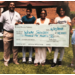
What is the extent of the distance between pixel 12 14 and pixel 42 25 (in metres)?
1.05

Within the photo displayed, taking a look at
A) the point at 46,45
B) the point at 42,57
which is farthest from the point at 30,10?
the point at 42,57

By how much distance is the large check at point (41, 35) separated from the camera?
3.98m

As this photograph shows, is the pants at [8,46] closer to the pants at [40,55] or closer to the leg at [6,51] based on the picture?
the leg at [6,51]

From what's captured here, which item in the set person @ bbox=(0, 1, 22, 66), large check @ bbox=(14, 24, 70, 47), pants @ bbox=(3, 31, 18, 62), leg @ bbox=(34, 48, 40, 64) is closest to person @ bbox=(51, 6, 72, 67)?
large check @ bbox=(14, 24, 70, 47)

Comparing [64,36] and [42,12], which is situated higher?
[42,12]

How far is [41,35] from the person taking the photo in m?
4.02

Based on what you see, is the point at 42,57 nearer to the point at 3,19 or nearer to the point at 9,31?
the point at 9,31

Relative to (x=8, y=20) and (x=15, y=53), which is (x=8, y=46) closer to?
(x=15, y=53)

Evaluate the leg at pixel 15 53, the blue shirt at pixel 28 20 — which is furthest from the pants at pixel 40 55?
the blue shirt at pixel 28 20

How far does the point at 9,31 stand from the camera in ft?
13.2

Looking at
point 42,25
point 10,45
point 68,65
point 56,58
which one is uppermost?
point 42,25

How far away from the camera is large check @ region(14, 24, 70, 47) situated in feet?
13.1

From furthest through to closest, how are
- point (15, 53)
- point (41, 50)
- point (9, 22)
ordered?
1. point (15, 53)
2. point (41, 50)
3. point (9, 22)

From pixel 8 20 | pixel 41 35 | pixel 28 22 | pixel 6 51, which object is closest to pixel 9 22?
pixel 8 20
